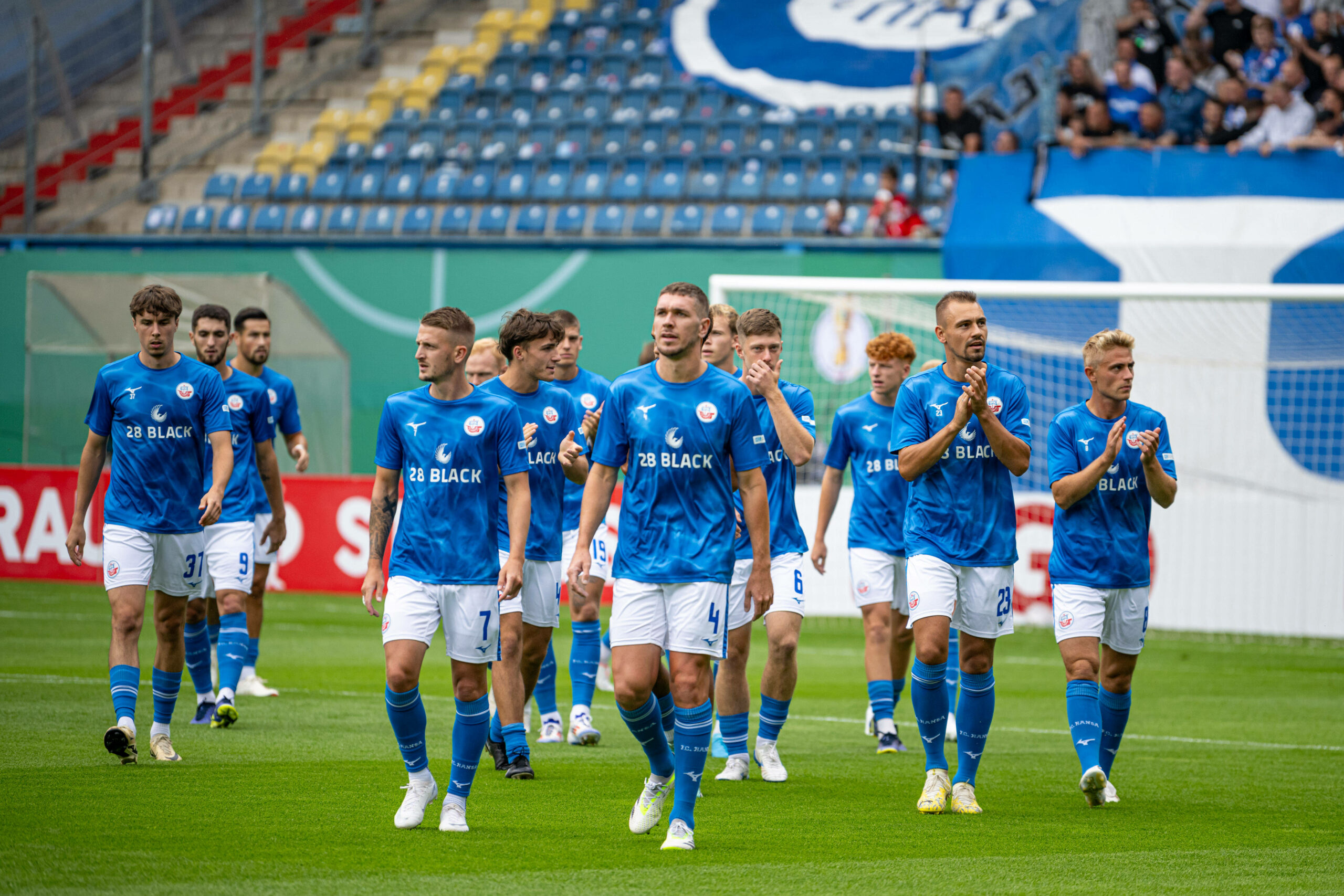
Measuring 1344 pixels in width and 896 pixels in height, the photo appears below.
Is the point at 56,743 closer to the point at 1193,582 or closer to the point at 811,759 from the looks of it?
the point at 811,759

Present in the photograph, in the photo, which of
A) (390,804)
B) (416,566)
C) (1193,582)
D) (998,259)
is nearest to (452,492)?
(416,566)

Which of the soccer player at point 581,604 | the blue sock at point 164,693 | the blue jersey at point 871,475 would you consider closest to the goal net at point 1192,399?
the blue jersey at point 871,475

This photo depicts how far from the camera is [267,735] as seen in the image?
8484mm

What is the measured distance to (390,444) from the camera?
6.06m

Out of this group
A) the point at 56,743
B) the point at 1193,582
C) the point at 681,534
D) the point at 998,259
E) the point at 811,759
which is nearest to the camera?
the point at 681,534

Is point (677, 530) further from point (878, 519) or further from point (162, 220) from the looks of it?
point (162, 220)

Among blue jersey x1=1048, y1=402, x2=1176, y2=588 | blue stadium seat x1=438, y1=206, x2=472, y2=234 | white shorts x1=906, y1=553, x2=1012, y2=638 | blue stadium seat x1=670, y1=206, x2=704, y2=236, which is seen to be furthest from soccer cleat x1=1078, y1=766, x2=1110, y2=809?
blue stadium seat x1=438, y1=206, x2=472, y2=234

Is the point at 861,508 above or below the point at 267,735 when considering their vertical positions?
above

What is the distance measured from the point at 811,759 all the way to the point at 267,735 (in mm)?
3053

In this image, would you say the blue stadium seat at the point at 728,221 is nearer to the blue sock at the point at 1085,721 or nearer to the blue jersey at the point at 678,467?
the blue sock at the point at 1085,721

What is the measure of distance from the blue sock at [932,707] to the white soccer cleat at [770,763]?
3.48 feet

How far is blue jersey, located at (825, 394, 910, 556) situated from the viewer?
8805 millimetres

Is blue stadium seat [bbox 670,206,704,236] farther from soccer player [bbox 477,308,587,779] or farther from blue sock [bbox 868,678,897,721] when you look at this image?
soccer player [bbox 477,308,587,779]

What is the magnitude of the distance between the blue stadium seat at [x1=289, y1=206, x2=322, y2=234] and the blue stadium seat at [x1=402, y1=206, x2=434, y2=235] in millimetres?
1428
